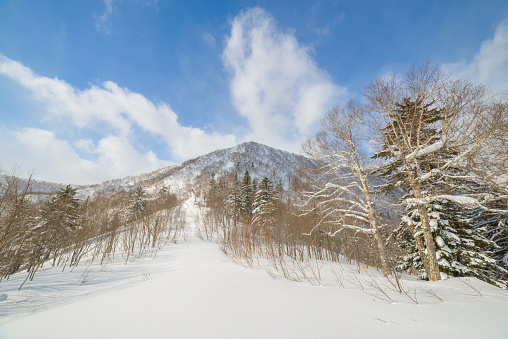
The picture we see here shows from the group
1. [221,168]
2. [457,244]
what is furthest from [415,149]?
[221,168]

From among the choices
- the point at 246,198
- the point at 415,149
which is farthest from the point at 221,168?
the point at 415,149

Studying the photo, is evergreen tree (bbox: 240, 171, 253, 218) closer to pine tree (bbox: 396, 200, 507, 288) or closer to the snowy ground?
pine tree (bbox: 396, 200, 507, 288)

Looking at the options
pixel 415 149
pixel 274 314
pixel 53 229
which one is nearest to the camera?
pixel 274 314

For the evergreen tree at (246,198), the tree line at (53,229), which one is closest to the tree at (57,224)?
the tree line at (53,229)

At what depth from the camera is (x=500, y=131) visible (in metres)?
7.54

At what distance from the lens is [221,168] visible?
133625mm

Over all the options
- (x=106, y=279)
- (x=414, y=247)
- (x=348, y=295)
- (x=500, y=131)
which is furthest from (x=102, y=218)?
(x=500, y=131)

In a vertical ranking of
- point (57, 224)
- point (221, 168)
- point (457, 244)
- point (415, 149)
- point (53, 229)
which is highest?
point (221, 168)

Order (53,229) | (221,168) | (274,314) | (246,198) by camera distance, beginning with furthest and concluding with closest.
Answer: (221,168) < (246,198) < (53,229) < (274,314)

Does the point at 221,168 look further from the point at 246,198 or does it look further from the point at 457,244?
the point at 457,244

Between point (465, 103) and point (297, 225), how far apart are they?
1318 cm

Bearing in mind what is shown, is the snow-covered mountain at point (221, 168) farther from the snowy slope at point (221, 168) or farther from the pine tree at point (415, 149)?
the pine tree at point (415, 149)

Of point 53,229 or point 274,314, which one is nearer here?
point 274,314

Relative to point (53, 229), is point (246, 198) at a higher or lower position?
higher
